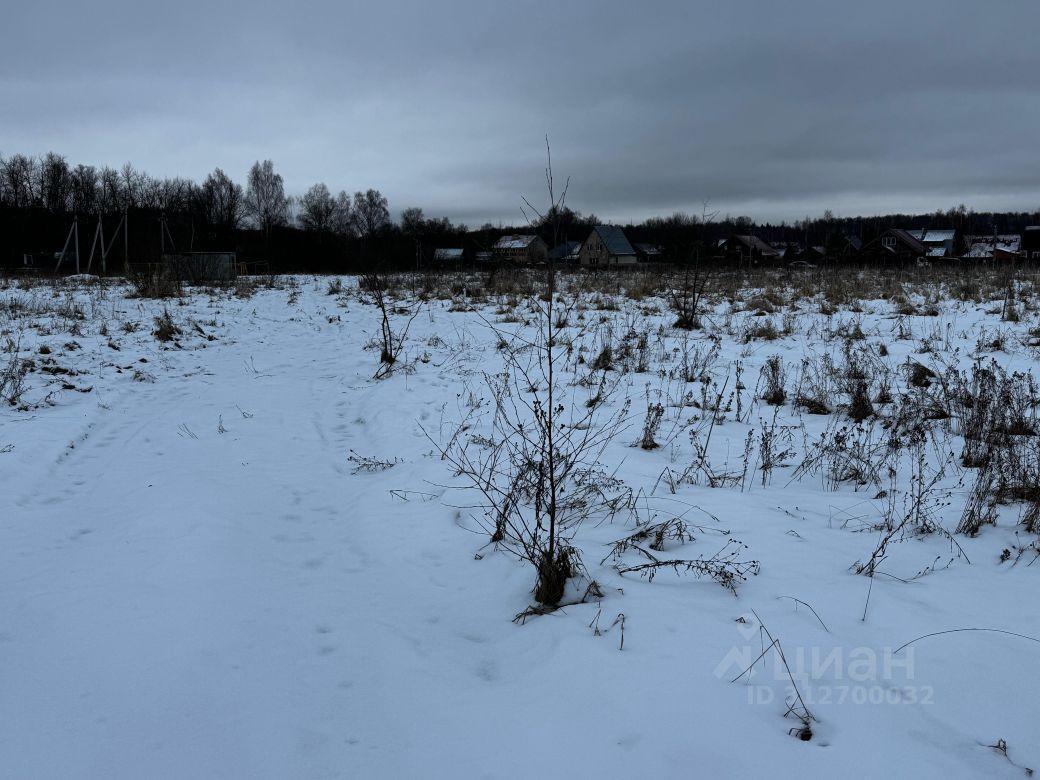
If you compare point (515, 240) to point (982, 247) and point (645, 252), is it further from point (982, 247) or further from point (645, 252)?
point (645, 252)

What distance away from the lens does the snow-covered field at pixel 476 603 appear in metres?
2.04

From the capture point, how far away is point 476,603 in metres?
3.12

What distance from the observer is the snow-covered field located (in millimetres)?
2043

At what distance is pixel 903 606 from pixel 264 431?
17.6ft

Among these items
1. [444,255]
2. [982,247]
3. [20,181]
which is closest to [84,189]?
[20,181]

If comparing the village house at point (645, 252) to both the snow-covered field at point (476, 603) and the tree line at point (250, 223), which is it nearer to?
the tree line at point (250, 223)

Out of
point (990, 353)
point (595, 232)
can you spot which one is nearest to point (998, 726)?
point (990, 353)

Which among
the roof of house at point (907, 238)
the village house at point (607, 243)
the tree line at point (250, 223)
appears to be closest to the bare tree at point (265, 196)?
the tree line at point (250, 223)

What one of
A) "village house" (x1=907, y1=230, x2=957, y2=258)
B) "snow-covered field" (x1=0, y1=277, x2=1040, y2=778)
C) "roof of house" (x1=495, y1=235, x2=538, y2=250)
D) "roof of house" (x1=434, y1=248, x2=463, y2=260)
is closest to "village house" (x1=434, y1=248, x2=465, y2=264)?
"roof of house" (x1=434, y1=248, x2=463, y2=260)

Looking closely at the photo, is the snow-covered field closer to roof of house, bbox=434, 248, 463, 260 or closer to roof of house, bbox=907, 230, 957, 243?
roof of house, bbox=434, 248, 463, 260

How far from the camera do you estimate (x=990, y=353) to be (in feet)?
25.6

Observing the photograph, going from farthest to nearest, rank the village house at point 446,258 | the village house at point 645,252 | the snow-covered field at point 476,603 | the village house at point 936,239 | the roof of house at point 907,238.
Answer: the village house at point 645,252, the roof of house at point 907,238, the village house at point 936,239, the village house at point 446,258, the snow-covered field at point 476,603

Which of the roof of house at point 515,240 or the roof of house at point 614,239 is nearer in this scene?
the roof of house at point 515,240

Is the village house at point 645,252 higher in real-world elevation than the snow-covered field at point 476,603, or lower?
higher
